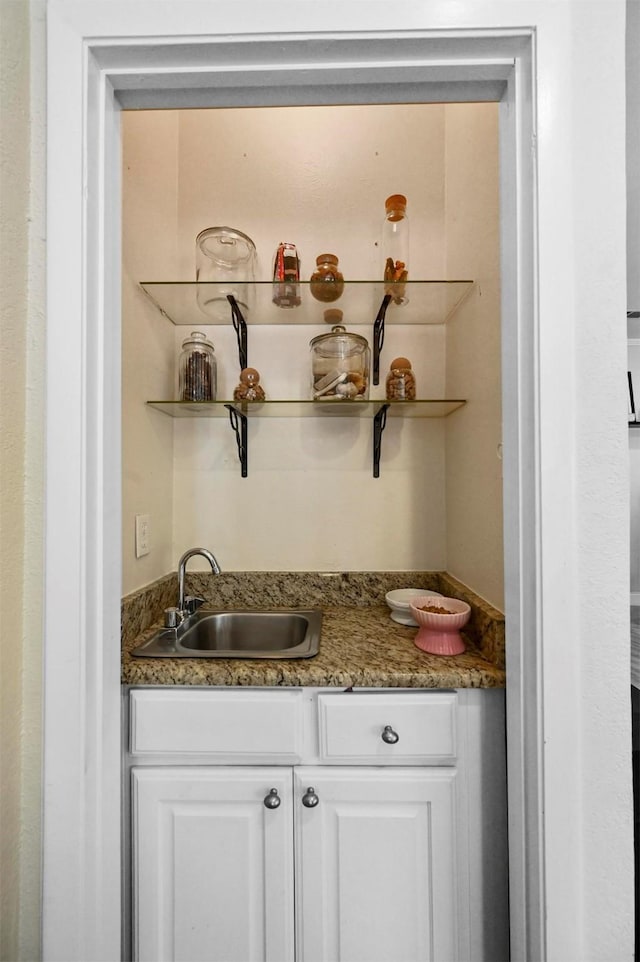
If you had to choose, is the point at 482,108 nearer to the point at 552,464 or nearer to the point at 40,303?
the point at 552,464

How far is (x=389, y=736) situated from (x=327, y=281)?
1.18m

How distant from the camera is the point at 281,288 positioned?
1290 mm

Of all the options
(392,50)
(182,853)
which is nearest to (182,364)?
(392,50)

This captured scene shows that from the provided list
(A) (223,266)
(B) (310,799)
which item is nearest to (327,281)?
(A) (223,266)

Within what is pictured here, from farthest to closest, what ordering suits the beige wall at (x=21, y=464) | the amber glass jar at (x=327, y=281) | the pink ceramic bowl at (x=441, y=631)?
the amber glass jar at (x=327, y=281) → the pink ceramic bowl at (x=441, y=631) → the beige wall at (x=21, y=464)

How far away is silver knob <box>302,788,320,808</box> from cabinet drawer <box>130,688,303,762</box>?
7cm

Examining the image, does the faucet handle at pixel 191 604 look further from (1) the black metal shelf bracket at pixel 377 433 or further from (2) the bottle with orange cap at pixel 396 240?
(2) the bottle with orange cap at pixel 396 240

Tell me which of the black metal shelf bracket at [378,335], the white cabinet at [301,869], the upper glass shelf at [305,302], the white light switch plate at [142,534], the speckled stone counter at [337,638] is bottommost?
the white cabinet at [301,869]

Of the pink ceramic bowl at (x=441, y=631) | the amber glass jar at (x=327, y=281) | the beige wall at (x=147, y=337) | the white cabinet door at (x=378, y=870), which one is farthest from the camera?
the amber glass jar at (x=327, y=281)

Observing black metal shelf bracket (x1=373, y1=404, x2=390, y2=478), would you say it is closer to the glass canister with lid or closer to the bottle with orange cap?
the glass canister with lid

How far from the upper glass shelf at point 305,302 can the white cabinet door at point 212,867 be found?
1.25m

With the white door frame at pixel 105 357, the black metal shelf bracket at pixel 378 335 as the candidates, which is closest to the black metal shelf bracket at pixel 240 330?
the black metal shelf bracket at pixel 378 335

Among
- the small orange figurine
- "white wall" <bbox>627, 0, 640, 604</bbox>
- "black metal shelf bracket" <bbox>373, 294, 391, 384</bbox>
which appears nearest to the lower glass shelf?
the small orange figurine

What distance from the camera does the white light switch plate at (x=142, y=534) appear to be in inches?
46.9
